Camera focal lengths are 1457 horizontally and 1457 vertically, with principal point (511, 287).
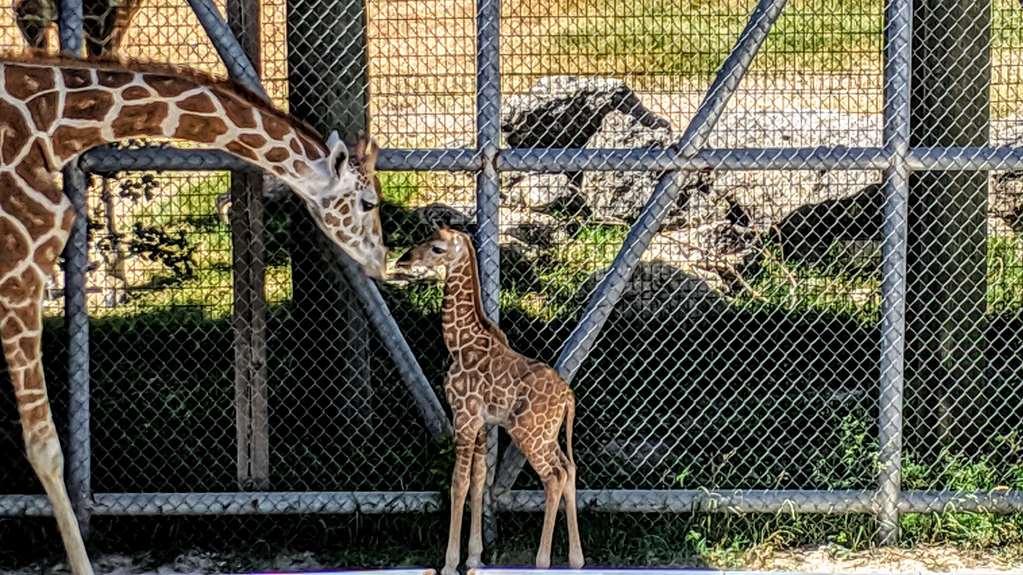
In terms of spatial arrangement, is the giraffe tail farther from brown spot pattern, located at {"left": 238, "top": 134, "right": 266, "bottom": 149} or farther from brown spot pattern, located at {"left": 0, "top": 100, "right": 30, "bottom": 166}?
brown spot pattern, located at {"left": 0, "top": 100, "right": 30, "bottom": 166}

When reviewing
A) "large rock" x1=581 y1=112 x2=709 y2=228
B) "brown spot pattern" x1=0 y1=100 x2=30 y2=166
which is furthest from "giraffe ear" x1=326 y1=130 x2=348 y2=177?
"large rock" x1=581 y1=112 x2=709 y2=228

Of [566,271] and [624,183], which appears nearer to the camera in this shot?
[566,271]

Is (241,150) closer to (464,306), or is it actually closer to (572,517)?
(464,306)

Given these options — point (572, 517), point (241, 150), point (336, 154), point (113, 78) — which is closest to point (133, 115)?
point (113, 78)

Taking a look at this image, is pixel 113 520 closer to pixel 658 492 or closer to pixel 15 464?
pixel 15 464

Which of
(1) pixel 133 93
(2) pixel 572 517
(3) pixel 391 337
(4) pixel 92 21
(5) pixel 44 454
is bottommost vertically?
(2) pixel 572 517

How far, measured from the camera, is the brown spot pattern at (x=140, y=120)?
5734 mm

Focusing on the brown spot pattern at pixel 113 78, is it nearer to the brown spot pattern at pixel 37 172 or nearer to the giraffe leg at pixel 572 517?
the brown spot pattern at pixel 37 172

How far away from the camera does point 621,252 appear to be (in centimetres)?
620

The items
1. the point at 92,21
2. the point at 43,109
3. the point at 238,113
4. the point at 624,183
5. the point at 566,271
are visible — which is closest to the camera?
the point at 43,109

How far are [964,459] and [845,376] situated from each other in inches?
43.2

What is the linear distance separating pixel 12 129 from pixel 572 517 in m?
2.69

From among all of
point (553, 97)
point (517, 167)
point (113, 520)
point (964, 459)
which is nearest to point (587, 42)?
point (553, 97)

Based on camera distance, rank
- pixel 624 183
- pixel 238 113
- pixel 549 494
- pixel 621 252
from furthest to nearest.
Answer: pixel 624 183, pixel 621 252, pixel 549 494, pixel 238 113
